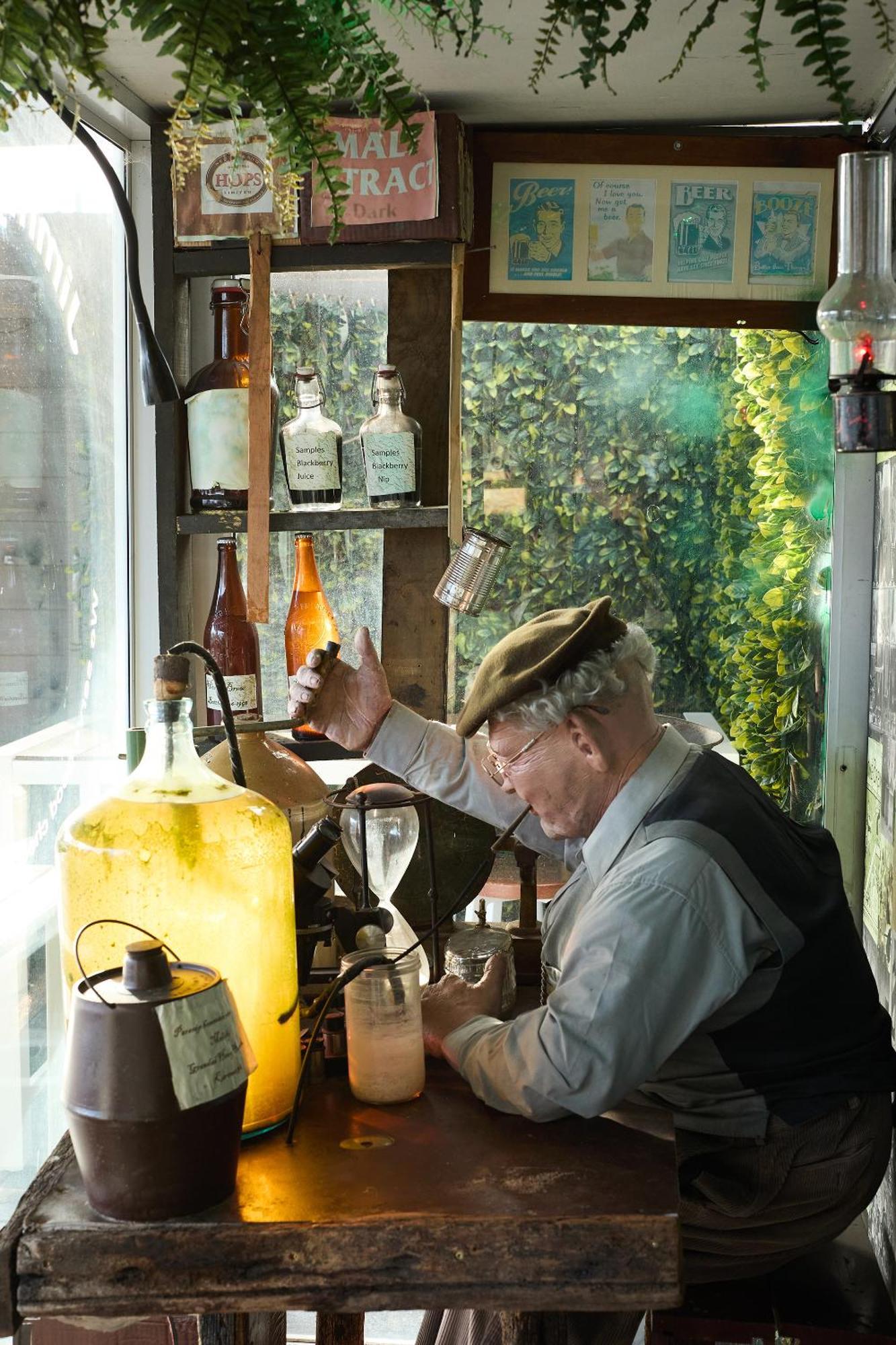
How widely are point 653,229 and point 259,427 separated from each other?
881 mm

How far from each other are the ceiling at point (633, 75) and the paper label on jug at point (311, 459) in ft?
2.11

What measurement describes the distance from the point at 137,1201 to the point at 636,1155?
507 mm

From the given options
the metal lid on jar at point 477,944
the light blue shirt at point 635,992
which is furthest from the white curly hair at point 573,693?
the metal lid on jar at point 477,944

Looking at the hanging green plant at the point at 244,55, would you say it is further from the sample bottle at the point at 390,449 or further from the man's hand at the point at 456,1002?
the sample bottle at the point at 390,449

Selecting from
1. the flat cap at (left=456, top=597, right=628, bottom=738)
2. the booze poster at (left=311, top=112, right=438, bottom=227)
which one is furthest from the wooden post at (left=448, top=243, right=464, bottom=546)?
the flat cap at (left=456, top=597, right=628, bottom=738)

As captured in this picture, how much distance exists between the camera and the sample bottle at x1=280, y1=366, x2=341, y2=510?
8.00 ft

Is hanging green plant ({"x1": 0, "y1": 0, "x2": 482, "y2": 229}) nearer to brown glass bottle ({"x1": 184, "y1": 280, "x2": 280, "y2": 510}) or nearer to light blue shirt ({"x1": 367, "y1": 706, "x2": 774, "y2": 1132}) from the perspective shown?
light blue shirt ({"x1": 367, "y1": 706, "x2": 774, "y2": 1132})

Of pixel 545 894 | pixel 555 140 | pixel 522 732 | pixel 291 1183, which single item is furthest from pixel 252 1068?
pixel 555 140

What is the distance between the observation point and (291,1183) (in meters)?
1.24

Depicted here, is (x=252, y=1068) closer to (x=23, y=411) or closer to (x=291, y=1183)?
(x=291, y=1183)

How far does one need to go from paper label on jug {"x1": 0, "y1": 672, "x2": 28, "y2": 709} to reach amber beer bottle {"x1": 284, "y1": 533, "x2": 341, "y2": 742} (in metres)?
0.56

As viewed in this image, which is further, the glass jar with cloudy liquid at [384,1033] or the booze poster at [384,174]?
the booze poster at [384,174]

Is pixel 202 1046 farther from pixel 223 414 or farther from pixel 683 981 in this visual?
pixel 223 414

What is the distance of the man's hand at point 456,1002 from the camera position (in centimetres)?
162
